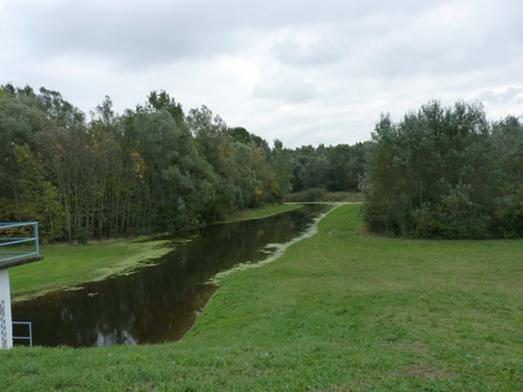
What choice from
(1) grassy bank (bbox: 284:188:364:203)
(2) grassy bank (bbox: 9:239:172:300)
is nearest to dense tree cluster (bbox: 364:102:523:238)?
(2) grassy bank (bbox: 9:239:172:300)

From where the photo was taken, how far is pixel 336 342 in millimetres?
8445

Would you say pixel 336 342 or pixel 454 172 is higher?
pixel 454 172

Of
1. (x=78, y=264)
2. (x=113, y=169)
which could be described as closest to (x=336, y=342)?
(x=78, y=264)

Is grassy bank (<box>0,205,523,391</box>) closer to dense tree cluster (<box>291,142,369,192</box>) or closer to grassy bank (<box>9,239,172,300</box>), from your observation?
grassy bank (<box>9,239,172,300</box>)

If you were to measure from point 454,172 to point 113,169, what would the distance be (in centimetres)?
2932

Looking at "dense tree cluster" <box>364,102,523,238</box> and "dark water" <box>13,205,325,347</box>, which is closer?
"dark water" <box>13,205,325,347</box>

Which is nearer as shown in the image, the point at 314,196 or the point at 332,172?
the point at 314,196

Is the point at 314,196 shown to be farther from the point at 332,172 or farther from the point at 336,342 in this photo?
the point at 336,342

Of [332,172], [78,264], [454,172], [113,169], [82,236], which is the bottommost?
[78,264]

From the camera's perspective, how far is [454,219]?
2712cm

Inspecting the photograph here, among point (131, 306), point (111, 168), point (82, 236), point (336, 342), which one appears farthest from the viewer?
point (111, 168)

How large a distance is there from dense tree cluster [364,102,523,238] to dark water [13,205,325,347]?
481 inches

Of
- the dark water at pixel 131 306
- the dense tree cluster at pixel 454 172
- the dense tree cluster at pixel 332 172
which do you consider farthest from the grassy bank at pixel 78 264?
the dense tree cluster at pixel 332 172

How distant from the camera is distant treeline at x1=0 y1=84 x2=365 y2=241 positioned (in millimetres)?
31359
